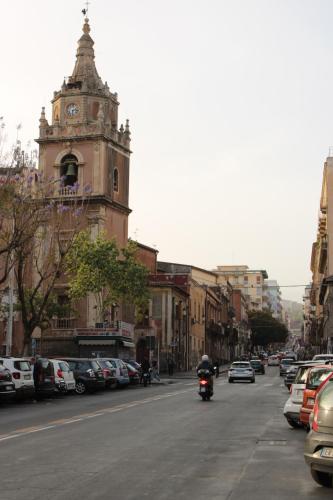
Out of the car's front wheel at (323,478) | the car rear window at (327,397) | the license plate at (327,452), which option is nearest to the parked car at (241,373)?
the car's front wheel at (323,478)

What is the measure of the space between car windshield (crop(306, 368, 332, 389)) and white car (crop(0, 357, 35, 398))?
1368 centimetres

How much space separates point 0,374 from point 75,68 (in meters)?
42.2

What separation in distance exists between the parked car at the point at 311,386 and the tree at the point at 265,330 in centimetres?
13932

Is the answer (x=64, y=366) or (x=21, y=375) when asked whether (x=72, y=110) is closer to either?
(x=64, y=366)

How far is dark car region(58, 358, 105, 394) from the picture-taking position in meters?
34.2

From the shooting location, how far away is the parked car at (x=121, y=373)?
131ft

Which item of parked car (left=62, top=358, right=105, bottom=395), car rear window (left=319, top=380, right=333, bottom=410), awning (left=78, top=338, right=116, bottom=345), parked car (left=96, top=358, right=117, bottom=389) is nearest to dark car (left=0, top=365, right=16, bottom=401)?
parked car (left=62, top=358, right=105, bottom=395)

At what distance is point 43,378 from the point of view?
3006 centimetres

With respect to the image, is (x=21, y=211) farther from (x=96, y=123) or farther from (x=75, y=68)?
(x=75, y=68)

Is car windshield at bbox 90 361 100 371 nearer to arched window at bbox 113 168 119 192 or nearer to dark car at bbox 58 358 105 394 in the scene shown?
dark car at bbox 58 358 105 394

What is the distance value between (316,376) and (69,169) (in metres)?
45.0

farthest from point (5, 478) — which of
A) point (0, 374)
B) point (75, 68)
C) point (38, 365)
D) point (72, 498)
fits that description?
point (75, 68)

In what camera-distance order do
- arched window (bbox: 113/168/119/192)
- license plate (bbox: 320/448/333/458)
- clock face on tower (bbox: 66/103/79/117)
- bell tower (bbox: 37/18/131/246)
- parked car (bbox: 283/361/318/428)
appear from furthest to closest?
arched window (bbox: 113/168/119/192) → clock face on tower (bbox: 66/103/79/117) → bell tower (bbox: 37/18/131/246) → parked car (bbox: 283/361/318/428) → license plate (bbox: 320/448/333/458)

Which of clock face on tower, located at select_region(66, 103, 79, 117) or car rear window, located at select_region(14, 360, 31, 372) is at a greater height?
clock face on tower, located at select_region(66, 103, 79, 117)
